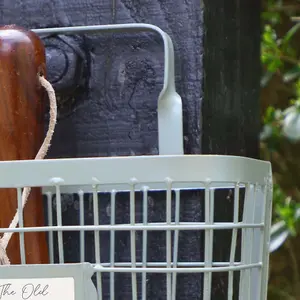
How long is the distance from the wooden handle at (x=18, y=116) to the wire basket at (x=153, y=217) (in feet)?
0.08

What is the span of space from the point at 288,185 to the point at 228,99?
4.34 feet

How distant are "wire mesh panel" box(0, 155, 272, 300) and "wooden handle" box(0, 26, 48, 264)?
21mm

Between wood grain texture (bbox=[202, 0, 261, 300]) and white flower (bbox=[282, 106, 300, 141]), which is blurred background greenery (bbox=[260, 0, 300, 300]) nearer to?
white flower (bbox=[282, 106, 300, 141])

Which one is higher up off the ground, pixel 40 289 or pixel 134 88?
A: pixel 134 88

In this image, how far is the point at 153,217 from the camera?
69 cm

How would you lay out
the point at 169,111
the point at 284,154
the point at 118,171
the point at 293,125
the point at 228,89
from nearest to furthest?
the point at 118,171, the point at 169,111, the point at 228,89, the point at 293,125, the point at 284,154

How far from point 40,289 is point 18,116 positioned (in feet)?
0.50

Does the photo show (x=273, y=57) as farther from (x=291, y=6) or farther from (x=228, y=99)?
(x=228, y=99)

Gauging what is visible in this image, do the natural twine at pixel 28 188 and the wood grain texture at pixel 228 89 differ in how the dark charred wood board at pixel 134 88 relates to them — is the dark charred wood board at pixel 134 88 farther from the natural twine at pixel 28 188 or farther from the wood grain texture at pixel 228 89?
the natural twine at pixel 28 188

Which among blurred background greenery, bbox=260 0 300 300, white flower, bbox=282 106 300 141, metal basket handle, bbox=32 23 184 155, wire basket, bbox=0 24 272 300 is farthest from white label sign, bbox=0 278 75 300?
blurred background greenery, bbox=260 0 300 300

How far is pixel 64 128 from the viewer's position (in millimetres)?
726

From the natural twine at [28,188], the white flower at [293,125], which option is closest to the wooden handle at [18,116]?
the natural twine at [28,188]

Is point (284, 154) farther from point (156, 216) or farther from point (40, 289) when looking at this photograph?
point (40, 289)

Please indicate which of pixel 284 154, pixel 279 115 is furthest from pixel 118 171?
pixel 284 154
